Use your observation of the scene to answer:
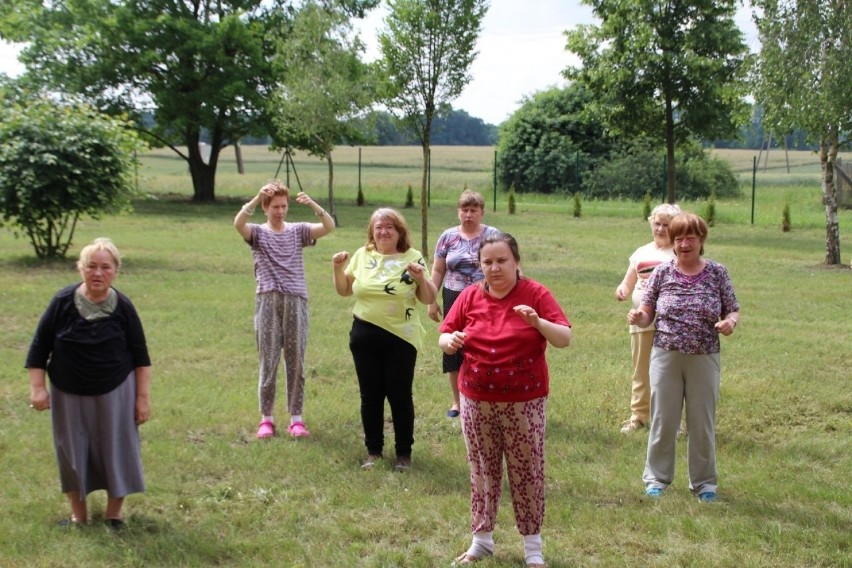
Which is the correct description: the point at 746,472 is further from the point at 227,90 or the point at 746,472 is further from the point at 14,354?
the point at 227,90

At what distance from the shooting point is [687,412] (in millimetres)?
5633

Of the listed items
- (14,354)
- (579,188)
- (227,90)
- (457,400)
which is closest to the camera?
(457,400)

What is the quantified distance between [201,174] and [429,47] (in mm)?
19056

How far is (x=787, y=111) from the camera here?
53.0ft

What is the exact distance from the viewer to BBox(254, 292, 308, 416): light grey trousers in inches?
267

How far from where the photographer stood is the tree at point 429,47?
620 inches

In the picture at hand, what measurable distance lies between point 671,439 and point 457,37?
37.9ft

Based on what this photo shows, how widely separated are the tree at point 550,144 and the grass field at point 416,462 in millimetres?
23602

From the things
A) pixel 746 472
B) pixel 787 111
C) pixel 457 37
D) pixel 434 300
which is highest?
pixel 457 37

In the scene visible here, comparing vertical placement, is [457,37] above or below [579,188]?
above

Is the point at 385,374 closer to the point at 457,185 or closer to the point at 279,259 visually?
the point at 279,259

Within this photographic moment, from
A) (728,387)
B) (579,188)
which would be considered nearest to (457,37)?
(728,387)

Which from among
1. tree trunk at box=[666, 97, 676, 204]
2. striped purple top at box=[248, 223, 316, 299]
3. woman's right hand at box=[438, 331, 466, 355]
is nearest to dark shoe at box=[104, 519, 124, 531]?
woman's right hand at box=[438, 331, 466, 355]

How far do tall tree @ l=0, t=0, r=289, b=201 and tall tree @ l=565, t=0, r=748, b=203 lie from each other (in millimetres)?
11745
